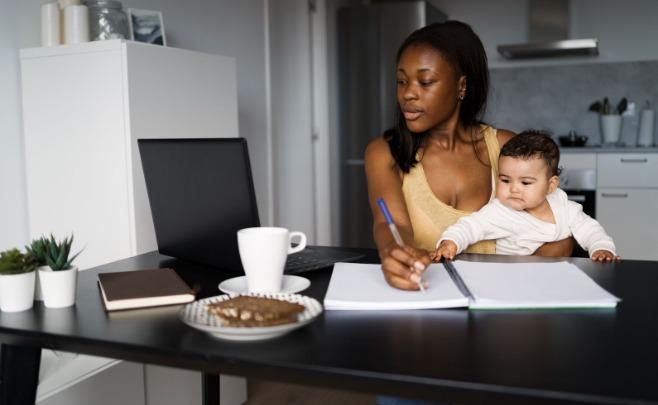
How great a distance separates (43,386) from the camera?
1.67m

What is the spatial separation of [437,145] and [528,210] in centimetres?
31

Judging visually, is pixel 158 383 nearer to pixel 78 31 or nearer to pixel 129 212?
pixel 129 212

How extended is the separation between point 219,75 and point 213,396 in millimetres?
1359

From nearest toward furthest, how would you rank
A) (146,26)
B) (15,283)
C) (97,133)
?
(15,283)
(97,133)
(146,26)

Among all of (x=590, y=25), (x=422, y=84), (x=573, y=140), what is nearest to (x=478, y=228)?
(x=422, y=84)

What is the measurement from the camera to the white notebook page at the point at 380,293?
95cm

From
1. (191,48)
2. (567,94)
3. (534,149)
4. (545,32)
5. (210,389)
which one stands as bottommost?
(210,389)

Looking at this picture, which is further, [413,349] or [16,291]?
[16,291]

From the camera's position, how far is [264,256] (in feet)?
3.34

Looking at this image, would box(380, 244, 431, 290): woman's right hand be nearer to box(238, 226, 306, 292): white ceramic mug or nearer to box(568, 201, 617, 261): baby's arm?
box(238, 226, 306, 292): white ceramic mug

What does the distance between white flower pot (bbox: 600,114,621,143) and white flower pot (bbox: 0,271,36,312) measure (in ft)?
14.0

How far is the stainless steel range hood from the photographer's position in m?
4.43

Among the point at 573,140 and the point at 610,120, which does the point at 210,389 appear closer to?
the point at 573,140

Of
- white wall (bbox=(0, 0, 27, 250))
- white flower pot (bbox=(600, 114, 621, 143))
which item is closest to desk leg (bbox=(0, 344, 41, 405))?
white wall (bbox=(0, 0, 27, 250))
